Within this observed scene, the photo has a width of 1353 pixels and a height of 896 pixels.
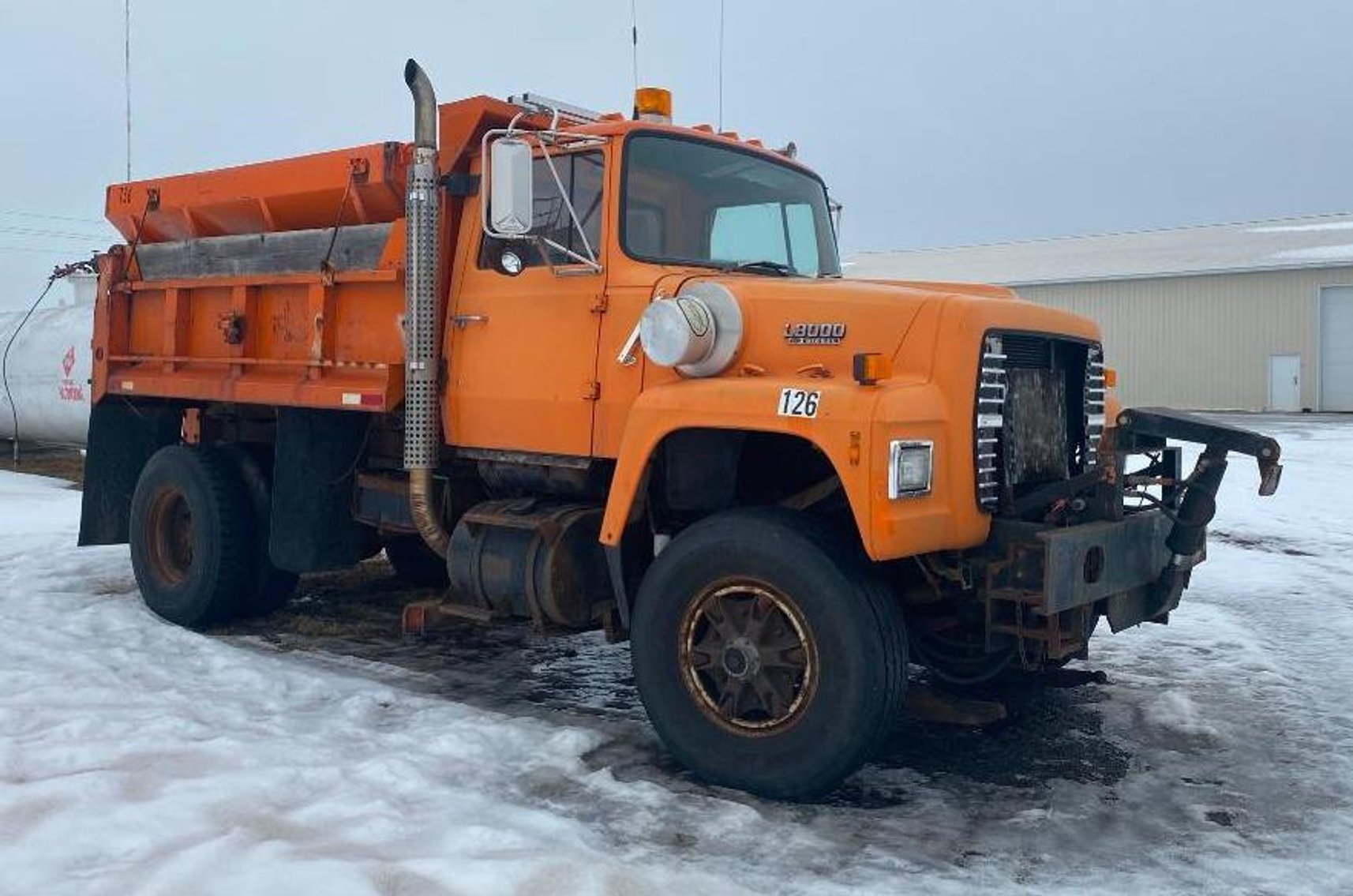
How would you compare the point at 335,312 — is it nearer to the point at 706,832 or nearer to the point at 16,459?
the point at 706,832

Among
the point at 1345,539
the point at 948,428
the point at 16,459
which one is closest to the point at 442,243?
the point at 948,428

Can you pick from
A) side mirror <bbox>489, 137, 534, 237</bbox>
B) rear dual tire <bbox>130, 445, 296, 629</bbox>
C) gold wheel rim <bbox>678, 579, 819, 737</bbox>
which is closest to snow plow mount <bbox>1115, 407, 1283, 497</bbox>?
gold wheel rim <bbox>678, 579, 819, 737</bbox>

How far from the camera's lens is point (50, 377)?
15898 millimetres

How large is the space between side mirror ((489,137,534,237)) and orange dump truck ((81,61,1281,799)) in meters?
0.01

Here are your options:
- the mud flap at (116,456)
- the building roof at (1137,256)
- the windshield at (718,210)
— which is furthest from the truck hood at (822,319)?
the building roof at (1137,256)

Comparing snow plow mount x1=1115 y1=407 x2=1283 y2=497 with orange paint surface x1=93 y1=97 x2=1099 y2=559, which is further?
snow plow mount x1=1115 y1=407 x2=1283 y2=497

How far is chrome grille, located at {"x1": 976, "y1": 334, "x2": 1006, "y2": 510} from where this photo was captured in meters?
4.62

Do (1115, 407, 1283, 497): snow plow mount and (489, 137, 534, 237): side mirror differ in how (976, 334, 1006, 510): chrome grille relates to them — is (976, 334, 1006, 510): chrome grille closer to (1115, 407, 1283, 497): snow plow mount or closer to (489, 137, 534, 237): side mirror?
Answer: (1115, 407, 1283, 497): snow plow mount

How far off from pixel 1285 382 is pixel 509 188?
29559 mm

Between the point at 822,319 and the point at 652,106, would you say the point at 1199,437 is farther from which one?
the point at 652,106

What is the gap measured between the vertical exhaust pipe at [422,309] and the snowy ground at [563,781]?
1.13 metres

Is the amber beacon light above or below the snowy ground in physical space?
above

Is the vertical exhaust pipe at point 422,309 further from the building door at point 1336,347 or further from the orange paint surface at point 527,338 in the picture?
the building door at point 1336,347

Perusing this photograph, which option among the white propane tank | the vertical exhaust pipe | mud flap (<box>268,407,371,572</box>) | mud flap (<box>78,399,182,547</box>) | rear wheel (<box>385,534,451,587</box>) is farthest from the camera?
the white propane tank
